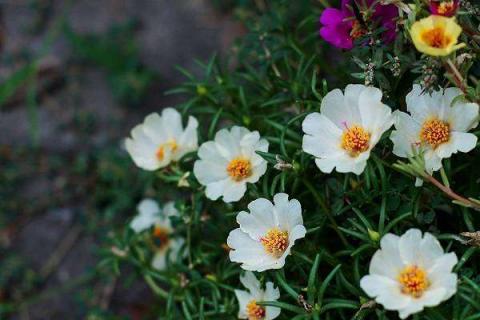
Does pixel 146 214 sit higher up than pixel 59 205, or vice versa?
pixel 146 214

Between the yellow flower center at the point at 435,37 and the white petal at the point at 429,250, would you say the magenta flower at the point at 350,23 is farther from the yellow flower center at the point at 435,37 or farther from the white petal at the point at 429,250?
the white petal at the point at 429,250

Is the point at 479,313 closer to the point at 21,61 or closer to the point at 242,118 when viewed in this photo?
the point at 242,118

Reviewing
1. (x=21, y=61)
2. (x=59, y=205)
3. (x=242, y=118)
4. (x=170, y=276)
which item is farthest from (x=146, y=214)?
(x=21, y=61)

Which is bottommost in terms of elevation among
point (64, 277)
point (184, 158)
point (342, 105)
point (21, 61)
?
point (64, 277)

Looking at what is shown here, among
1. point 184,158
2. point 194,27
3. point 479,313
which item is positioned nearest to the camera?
point 479,313

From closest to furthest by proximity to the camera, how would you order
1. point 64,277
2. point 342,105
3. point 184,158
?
1. point 342,105
2. point 184,158
3. point 64,277

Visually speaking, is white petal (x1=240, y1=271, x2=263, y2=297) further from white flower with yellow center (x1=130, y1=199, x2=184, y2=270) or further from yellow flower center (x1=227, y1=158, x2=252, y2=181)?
white flower with yellow center (x1=130, y1=199, x2=184, y2=270)
